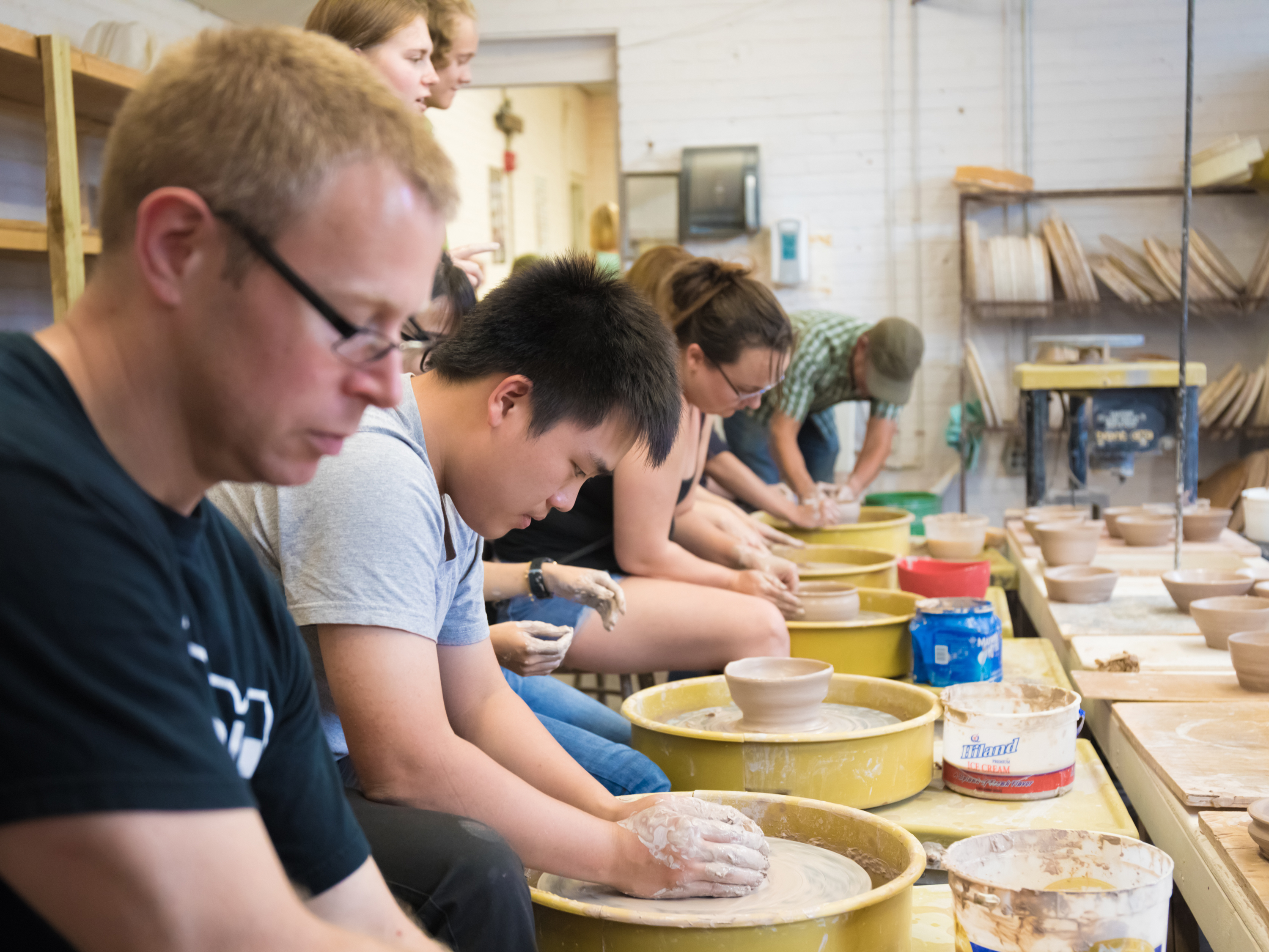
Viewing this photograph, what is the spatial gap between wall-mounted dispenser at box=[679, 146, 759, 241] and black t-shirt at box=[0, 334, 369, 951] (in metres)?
5.23

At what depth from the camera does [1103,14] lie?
555cm

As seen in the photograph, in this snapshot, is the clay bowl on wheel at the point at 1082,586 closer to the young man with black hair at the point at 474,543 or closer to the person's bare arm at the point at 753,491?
the person's bare arm at the point at 753,491

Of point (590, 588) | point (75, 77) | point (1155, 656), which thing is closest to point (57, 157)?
point (75, 77)

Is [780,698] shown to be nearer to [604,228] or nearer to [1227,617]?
[1227,617]

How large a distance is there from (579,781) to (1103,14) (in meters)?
5.48

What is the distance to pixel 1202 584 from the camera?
2336 millimetres

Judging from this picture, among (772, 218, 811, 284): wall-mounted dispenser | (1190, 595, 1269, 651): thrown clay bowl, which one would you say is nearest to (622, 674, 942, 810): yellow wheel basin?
(1190, 595, 1269, 651): thrown clay bowl

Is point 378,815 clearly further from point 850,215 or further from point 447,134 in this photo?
point 447,134

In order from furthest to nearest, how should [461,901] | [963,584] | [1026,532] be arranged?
[1026,532] → [963,584] → [461,901]

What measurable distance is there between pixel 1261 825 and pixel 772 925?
523 mm

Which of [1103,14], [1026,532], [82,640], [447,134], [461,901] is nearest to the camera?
[82,640]

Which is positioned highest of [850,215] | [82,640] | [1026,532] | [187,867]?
[850,215]

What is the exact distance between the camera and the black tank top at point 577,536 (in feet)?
8.13

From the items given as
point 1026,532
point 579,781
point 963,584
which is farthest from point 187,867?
point 1026,532
